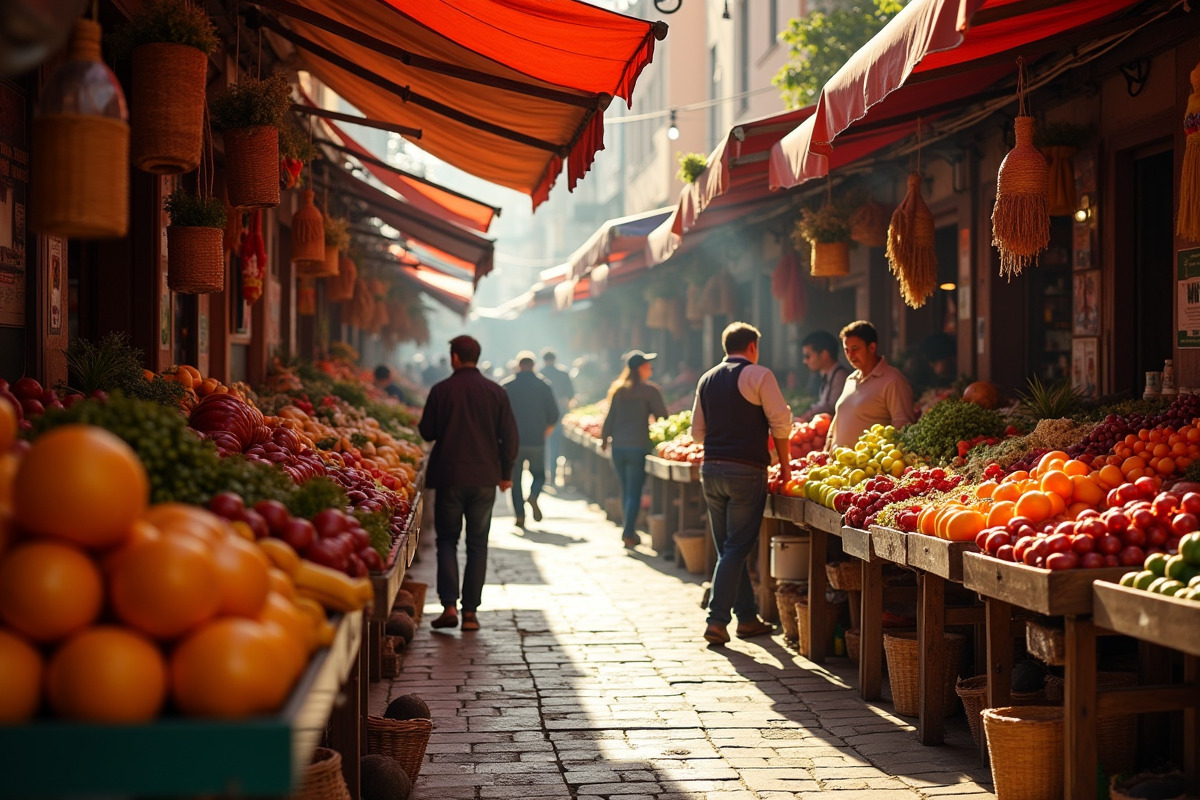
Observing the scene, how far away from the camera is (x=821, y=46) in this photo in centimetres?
1409

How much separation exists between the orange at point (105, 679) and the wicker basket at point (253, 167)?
418 cm

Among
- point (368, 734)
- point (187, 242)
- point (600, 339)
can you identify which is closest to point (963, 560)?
point (368, 734)

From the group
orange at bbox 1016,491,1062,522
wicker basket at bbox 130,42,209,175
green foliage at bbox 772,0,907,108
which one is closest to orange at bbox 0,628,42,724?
wicker basket at bbox 130,42,209,175

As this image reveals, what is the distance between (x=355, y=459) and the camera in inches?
312

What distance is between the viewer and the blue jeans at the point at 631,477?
13789 millimetres

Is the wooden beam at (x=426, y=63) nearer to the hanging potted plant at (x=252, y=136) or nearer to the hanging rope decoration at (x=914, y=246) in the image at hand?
the hanging potted plant at (x=252, y=136)

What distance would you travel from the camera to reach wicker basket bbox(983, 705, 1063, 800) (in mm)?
4949

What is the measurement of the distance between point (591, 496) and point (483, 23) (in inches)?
567

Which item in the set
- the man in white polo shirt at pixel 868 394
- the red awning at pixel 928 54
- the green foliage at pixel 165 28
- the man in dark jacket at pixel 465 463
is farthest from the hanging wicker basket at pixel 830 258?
the green foliage at pixel 165 28

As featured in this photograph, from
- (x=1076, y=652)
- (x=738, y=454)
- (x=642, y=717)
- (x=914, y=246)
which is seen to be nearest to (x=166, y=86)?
(x=642, y=717)

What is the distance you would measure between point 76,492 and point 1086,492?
434 centimetres

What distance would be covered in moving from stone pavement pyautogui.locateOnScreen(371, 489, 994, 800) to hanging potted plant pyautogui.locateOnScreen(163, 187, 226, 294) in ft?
7.82

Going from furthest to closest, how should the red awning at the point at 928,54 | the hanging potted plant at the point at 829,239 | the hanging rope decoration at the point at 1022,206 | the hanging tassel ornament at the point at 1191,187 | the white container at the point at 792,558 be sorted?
the hanging potted plant at the point at 829,239
the white container at the point at 792,558
the hanging rope decoration at the point at 1022,206
the hanging tassel ornament at the point at 1191,187
the red awning at the point at 928,54

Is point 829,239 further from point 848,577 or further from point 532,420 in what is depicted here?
point 532,420
